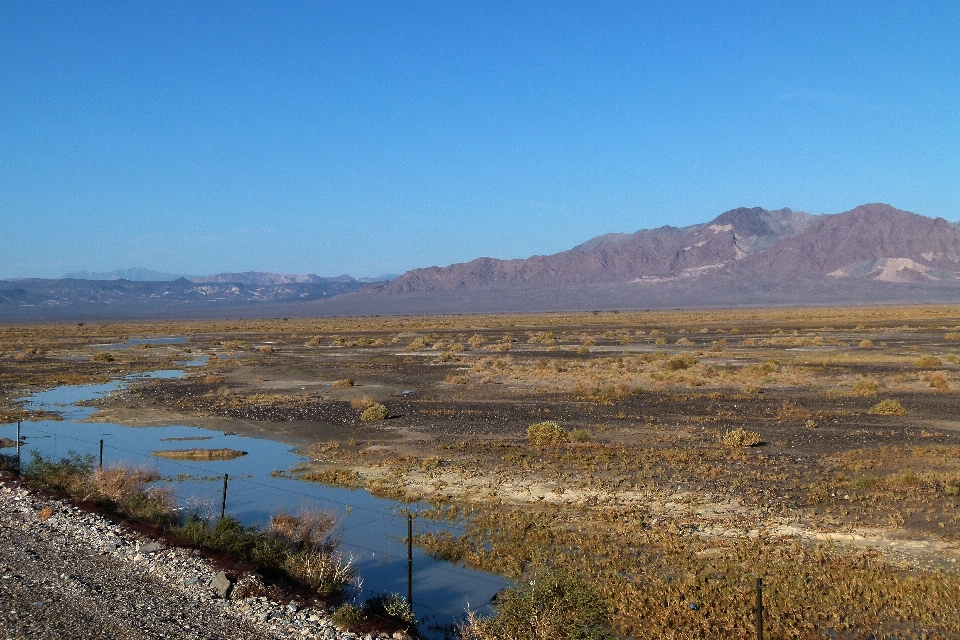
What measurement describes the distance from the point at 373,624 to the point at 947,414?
25.3 metres

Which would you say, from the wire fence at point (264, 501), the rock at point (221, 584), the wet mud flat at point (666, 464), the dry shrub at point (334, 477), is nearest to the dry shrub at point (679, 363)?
the wet mud flat at point (666, 464)

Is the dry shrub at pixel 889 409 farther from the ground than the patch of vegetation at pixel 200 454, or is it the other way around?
the dry shrub at pixel 889 409

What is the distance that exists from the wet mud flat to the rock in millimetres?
4053

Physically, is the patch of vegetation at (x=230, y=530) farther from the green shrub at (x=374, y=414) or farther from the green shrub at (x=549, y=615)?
the green shrub at (x=374, y=414)

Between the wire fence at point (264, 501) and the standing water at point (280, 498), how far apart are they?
2 centimetres

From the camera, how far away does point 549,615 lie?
930 centimetres

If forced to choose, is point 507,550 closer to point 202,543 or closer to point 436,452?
point 202,543

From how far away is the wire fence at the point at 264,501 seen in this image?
43.2 ft

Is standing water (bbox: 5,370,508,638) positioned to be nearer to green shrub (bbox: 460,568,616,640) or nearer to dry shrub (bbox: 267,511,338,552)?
dry shrub (bbox: 267,511,338,552)

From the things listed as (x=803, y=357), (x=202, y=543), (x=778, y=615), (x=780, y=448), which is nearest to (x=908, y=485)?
(x=780, y=448)

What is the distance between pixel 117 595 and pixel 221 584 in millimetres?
1383

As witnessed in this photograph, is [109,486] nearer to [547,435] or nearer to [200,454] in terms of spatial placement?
[200,454]

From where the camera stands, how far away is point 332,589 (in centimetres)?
1155

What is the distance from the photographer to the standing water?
40.9 feet
